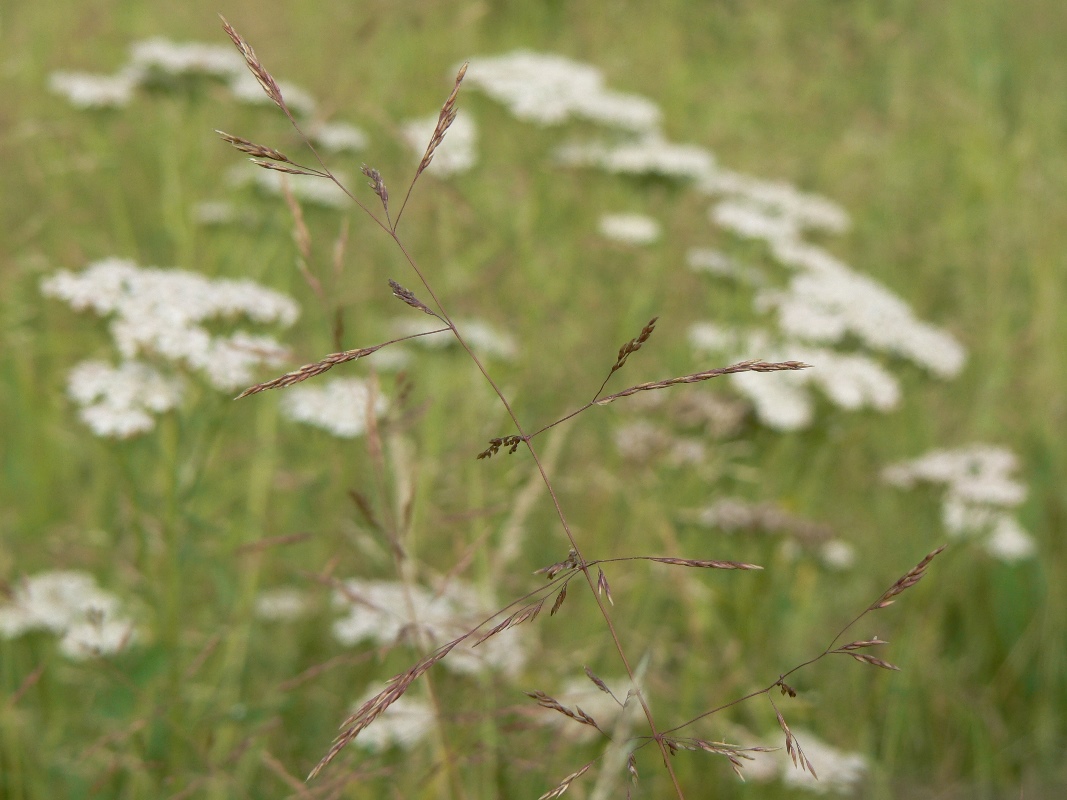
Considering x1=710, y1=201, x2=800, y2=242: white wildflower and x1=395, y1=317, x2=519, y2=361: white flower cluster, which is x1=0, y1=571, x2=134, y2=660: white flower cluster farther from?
x1=710, y1=201, x2=800, y2=242: white wildflower

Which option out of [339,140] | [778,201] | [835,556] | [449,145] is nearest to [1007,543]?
[835,556]

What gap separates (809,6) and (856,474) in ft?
12.5

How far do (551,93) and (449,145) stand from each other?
1.67 feet

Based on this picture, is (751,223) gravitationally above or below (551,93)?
below

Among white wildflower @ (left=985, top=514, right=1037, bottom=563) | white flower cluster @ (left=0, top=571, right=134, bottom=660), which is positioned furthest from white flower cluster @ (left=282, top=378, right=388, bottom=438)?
white wildflower @ (left=985, top=514, right=1037, bottom=563)

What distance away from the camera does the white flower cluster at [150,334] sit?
188cm

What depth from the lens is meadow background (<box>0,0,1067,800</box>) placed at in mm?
2000

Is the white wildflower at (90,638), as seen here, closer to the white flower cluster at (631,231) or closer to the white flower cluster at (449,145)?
the white flower cluster at (449,145)

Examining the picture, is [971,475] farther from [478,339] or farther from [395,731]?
[395,731]

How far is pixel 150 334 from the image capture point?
1875 mm

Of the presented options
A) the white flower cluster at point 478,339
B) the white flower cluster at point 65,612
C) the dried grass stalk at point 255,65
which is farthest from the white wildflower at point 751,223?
the dried grass stalk at point 255,65

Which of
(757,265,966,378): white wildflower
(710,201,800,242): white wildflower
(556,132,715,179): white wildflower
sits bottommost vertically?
(757,265,966,378): white wildflower

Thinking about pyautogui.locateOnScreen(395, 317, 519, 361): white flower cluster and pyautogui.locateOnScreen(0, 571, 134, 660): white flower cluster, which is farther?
pyautogui.locateOnScreen(395, 317, 519, 361): white flower cluster

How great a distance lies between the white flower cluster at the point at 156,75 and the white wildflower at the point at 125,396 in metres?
1.43
